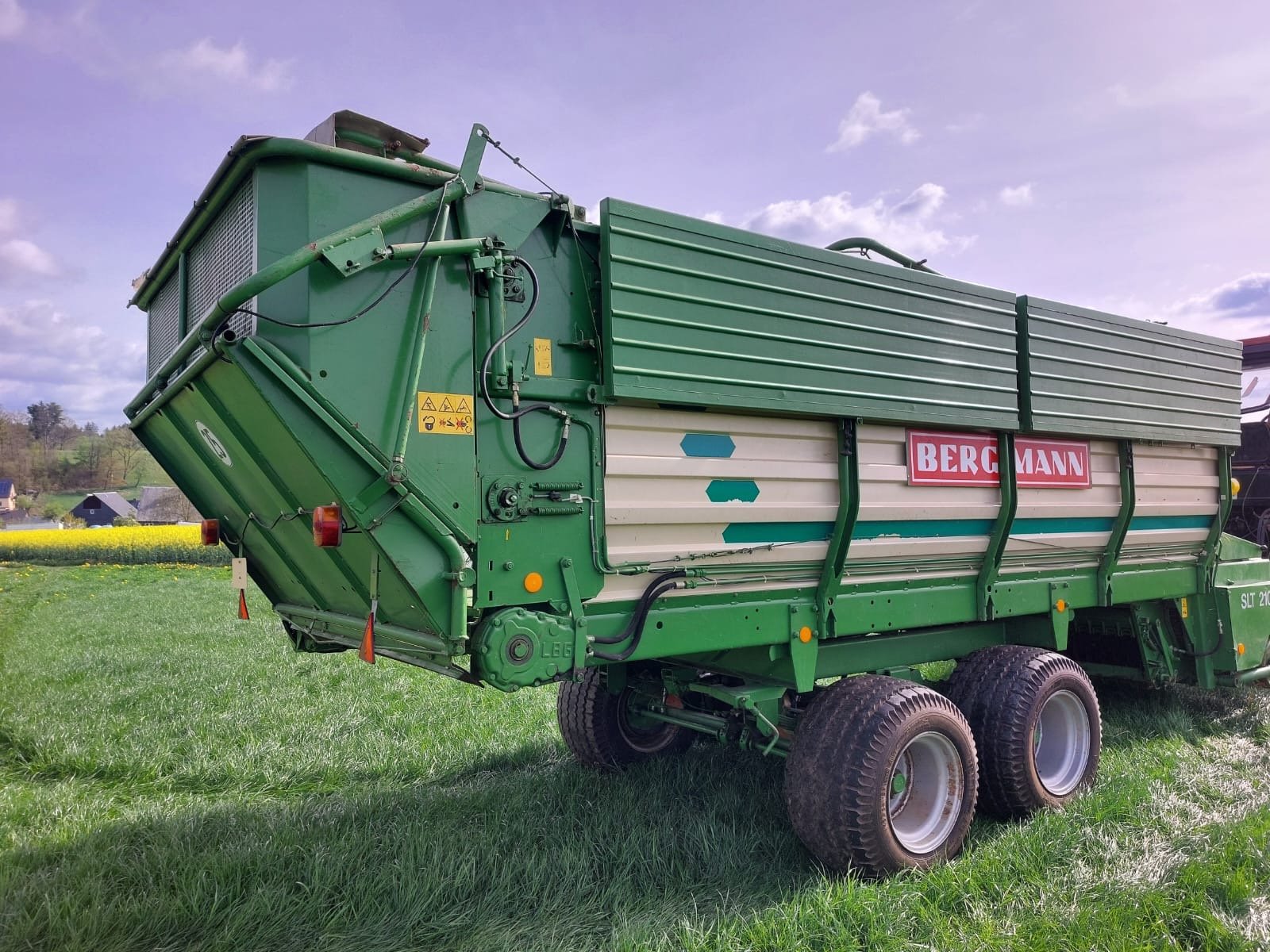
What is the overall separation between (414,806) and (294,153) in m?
3.22

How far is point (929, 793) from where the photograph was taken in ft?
12.8

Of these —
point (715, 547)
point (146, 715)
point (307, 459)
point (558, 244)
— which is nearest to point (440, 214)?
point (558, 244)

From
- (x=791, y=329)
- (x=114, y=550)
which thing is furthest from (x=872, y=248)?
(x=114, y=550)

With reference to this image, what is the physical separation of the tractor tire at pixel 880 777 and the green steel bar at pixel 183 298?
3.24m

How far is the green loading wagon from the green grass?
0.36 metres

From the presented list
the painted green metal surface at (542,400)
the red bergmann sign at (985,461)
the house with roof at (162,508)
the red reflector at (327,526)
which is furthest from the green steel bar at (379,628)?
the house with roof at (162,508)

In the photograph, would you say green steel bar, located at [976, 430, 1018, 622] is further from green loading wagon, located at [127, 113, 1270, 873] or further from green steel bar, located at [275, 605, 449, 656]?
green steel bar, located at [275, 605, 449, 656]

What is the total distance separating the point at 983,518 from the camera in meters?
4.45

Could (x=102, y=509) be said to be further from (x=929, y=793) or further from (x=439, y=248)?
(x=929, y=793)

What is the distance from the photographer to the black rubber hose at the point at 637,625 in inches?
127

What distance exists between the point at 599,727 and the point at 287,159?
3315 millimetres

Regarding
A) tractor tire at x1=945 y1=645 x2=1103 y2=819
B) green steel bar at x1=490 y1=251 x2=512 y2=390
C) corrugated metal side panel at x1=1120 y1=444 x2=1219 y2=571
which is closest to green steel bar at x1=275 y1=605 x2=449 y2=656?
green steel bar at x1=490 y1=251 x2=512 y2=390

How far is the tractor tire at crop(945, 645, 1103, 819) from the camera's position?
416cm

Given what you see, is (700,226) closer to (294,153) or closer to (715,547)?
(715,547)
